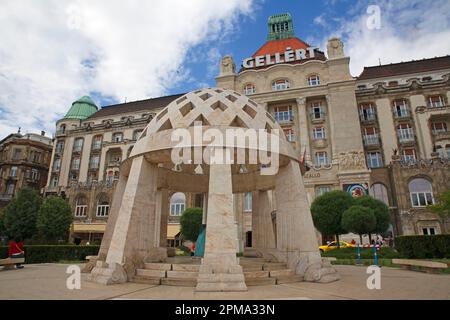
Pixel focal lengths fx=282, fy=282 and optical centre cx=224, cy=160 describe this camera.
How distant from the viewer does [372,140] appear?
152 ft

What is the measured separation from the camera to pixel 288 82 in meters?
48.7

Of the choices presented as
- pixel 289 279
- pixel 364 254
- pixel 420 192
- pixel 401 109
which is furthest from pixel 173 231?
pixel 401 109

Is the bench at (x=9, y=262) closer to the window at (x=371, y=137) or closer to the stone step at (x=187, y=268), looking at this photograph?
the stone step at (x=187, y=268)

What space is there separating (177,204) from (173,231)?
5.84m

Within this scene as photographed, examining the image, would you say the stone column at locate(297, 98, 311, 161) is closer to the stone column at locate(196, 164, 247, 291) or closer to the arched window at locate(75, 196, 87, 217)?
the stone column at locate(196, 164, 247, 291)

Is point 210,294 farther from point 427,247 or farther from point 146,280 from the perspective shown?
point 427,247

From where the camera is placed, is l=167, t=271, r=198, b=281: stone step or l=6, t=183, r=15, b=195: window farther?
l=6, t=183, r=15, b=195: window

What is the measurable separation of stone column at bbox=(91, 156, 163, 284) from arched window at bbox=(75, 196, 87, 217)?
46.9m

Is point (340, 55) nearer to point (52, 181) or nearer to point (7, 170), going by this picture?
point (52, 181)

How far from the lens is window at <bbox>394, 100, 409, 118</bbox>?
46.1 meters

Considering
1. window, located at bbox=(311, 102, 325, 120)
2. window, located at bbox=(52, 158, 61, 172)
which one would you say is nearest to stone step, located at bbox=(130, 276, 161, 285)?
window, located at bbox=(311, 102, 325, 120)

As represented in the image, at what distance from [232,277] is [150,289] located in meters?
2.33

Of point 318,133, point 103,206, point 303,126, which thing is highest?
point 303,126
